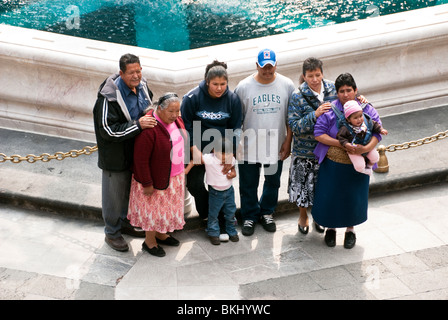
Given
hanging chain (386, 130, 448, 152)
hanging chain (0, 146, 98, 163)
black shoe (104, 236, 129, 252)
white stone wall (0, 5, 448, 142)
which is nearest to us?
black shoe (104, 236, 129, 252)

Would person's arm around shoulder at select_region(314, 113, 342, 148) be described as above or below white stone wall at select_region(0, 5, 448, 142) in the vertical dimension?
below

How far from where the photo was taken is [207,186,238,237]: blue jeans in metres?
5.98

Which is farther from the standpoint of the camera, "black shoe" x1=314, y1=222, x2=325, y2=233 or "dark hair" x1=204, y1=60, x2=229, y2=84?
"black shoe" x1=314, y1=222, x2=325, y2=233

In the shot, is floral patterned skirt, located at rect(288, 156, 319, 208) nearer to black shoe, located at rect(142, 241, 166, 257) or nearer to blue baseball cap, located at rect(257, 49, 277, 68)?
blue baseball cap, located at rect(257, 49, 277, 68)

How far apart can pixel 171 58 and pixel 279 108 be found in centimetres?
161

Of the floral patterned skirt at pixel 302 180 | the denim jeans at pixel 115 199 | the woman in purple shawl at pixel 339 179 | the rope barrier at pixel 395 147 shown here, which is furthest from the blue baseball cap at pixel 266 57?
the rope barrier at pixel 395 147

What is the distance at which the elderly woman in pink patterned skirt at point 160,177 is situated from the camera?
5.50 meters

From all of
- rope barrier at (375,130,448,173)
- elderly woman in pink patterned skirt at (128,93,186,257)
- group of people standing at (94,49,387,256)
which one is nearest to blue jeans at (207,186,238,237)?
group of people standing at (94,49,387,256)

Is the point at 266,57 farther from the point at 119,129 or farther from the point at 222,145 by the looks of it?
the point at 119,129

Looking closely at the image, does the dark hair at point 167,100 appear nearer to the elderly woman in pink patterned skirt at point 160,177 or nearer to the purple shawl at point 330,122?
the elderly woman in pink patterned skirt at point 160,177

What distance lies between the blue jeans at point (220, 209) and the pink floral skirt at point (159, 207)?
0.27 m

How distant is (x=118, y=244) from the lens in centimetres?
591

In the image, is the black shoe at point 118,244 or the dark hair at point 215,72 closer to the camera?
the dark hair at point 215,72

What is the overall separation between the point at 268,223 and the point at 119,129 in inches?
61.5
